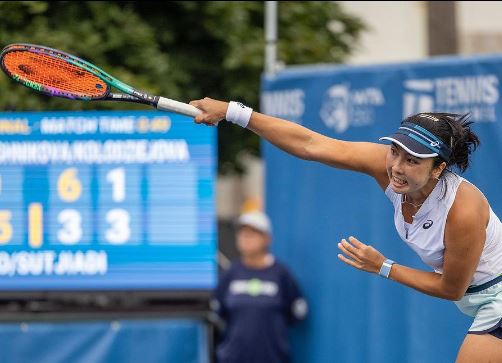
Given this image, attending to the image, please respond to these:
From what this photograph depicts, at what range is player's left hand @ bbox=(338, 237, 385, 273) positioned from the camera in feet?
16.3

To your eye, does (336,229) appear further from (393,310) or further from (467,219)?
(467,219)

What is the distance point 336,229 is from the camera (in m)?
7.62

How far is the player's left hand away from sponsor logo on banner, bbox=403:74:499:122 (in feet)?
6.33

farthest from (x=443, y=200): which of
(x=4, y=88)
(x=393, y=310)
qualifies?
(x=4, y=88)

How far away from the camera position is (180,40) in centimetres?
961

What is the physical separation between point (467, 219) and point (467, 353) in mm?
642

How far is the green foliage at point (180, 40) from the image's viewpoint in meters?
8.65

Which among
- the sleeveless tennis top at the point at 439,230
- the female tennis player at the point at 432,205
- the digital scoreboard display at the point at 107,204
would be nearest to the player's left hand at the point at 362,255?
the female tennis player at the point at 432,205

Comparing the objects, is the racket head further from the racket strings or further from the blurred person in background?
the blurred person in background

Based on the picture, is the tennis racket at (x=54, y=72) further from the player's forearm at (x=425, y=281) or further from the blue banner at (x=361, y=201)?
the blue banner at (x=361, y=201)

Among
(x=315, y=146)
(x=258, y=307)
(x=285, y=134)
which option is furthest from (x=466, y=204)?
(x=258, y=307)

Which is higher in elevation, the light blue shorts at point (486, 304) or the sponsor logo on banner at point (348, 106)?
the sponsor logo on banner at point (348, 106)

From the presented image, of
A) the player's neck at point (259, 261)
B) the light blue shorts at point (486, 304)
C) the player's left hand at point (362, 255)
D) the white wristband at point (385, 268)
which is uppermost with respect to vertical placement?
the player's left hand at point (362, 255)

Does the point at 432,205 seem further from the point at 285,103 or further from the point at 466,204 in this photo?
the point at 285,103
